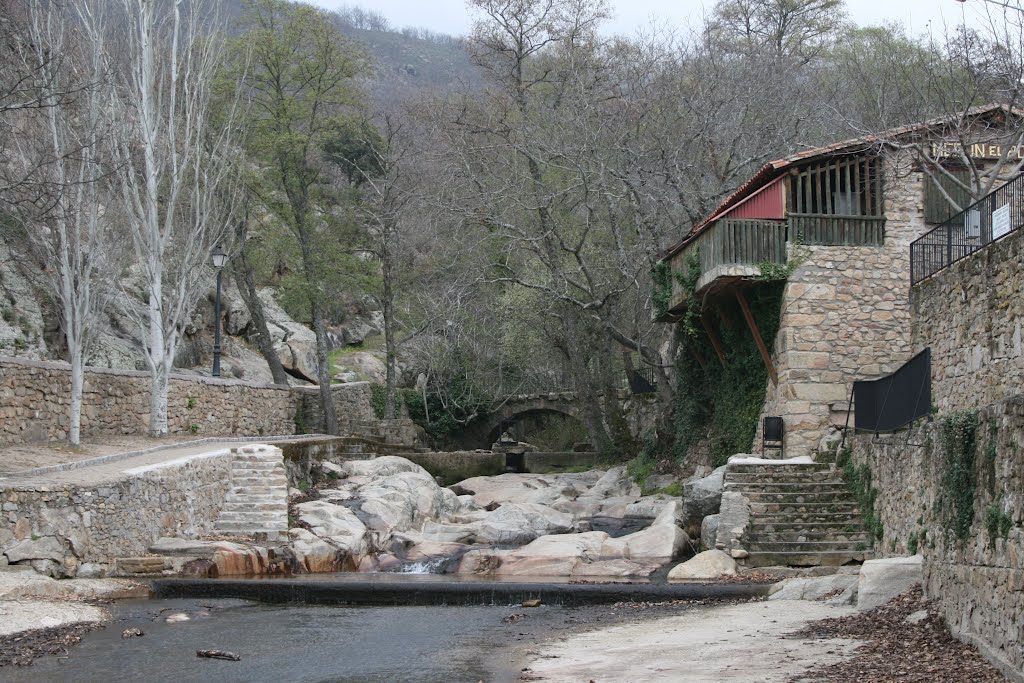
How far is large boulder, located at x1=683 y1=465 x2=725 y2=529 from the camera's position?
18.4m

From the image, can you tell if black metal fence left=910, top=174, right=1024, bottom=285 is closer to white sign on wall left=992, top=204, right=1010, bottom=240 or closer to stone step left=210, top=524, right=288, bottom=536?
white sign on wall left=992, top=204, right=1010, bottom=240

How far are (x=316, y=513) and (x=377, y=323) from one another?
82.2 ft

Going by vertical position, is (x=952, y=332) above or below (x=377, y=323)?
below

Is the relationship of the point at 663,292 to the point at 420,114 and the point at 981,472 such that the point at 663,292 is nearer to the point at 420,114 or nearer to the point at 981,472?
the point at 420,114

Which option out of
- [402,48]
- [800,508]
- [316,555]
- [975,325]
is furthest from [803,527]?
[402,48]

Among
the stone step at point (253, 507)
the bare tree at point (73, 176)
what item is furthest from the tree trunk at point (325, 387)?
the stone step at point (253, 507)

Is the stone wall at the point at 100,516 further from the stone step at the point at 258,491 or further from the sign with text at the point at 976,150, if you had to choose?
the sign with text at the point at 976,150

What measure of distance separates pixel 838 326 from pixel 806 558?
5.55 metres

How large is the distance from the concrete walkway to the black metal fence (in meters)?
12.5

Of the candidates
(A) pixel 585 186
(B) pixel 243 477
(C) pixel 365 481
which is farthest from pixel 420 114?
(B) pixel 243 477

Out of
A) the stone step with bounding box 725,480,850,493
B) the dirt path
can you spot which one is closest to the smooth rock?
the dirt path

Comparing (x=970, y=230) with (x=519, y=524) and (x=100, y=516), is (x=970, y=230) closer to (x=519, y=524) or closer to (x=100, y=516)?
(x=519, y=524)

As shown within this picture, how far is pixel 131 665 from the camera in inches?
400

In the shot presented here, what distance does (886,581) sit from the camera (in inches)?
455
